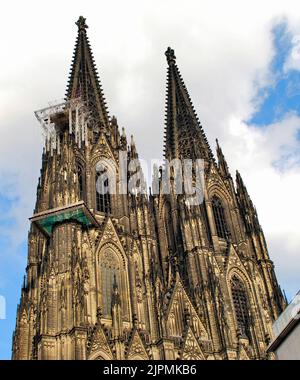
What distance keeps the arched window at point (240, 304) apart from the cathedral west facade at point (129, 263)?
0.27 feet

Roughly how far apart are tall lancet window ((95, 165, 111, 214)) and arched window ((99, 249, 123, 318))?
152 inches

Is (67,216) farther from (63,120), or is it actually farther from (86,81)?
(86,81)

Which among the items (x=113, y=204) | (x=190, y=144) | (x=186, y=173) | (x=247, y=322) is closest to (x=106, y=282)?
(x=113, y=204)

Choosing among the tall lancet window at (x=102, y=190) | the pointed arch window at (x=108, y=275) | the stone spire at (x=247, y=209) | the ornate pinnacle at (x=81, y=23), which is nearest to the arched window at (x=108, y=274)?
the pointed arch window at (x=108, y=275)

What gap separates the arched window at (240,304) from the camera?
38.9m

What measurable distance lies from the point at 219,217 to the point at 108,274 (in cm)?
1197

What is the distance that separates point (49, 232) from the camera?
38625 mm

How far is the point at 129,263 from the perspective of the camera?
37.6 meters

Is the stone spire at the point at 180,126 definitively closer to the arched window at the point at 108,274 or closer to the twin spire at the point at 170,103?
the twin spire at the point at 170,103

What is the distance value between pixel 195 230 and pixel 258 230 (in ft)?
20.1

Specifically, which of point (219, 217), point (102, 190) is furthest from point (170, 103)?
point (102, 190)
